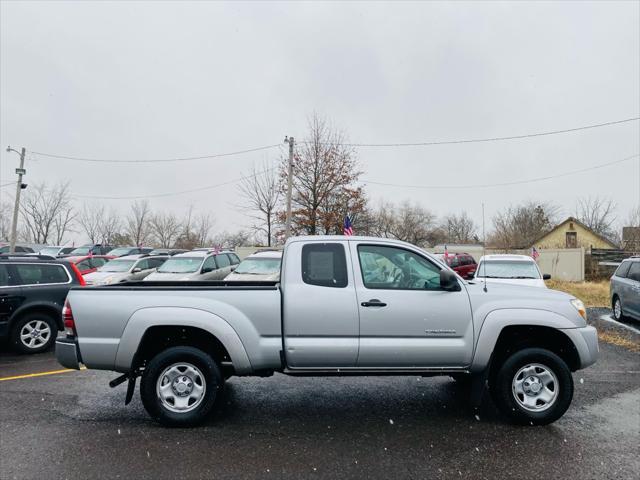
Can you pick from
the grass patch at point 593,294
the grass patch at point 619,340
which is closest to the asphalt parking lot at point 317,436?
the grass patch at point 619,340

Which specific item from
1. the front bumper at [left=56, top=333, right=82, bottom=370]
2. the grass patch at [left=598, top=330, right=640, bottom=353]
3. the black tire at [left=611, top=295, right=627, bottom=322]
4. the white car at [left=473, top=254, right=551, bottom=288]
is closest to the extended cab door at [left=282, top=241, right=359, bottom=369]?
the front bumper at [left=56, top=333, right=82, bottom=370]

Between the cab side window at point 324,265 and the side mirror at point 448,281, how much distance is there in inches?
38.7

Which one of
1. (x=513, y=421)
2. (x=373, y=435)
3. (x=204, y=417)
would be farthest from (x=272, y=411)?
(x=513, y=421)

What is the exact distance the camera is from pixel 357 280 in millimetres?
4297

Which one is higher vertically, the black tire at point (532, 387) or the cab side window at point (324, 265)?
the cab side window at point (324, 265)

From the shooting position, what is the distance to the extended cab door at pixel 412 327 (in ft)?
13.6

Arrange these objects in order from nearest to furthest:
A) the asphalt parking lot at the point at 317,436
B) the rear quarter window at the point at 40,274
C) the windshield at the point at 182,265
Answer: the asphalt parking lot at the point at 317,436
the rear quarter window at the point at 40,274
the windshield at the point at 182,265

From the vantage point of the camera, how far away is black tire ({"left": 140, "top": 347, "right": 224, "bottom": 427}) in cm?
407

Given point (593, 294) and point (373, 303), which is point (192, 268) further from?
point (593, 294)

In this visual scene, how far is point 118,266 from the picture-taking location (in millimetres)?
14453

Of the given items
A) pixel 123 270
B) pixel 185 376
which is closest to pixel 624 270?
pixel 185 376

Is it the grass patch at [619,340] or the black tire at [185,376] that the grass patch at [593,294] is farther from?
the black tire at [185,376]

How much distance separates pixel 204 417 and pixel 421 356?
2262 mm

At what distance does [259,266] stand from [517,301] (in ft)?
30.4
